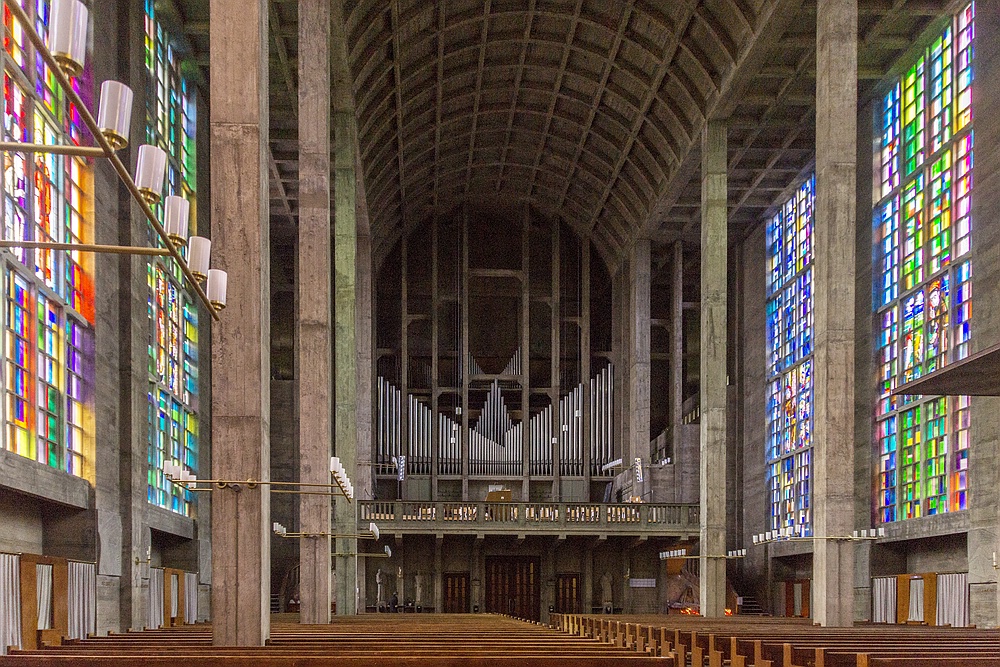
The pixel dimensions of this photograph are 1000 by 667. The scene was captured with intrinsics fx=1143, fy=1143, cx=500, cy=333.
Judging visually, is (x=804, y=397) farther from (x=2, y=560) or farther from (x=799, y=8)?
(x=2, y=560)

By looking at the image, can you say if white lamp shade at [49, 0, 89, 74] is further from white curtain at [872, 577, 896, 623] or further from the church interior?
white curtain at [872, 577, 896, 623]

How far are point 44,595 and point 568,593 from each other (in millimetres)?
20367

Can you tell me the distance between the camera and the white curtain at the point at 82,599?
15844 mm

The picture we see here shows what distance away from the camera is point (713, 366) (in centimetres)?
2547

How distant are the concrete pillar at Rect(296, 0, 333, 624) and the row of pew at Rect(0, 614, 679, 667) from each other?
6.88 meters

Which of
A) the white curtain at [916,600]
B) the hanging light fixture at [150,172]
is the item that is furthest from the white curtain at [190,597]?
the hanging light fixture at [150,172]

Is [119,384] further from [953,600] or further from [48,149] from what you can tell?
[953,600]

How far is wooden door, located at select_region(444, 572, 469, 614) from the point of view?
33031mm

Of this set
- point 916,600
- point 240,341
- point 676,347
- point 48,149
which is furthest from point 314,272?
point 676,347

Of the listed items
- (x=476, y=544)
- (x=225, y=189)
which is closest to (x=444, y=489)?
(x=476, y=544)

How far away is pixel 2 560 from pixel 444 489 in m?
22.1

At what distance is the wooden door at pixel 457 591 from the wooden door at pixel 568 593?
2679 millimetres

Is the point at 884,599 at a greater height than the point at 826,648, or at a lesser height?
lesser

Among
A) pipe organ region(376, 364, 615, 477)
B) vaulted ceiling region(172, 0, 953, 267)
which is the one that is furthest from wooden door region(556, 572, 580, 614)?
vaulted ceiling region(172, 0, 953, 267)
